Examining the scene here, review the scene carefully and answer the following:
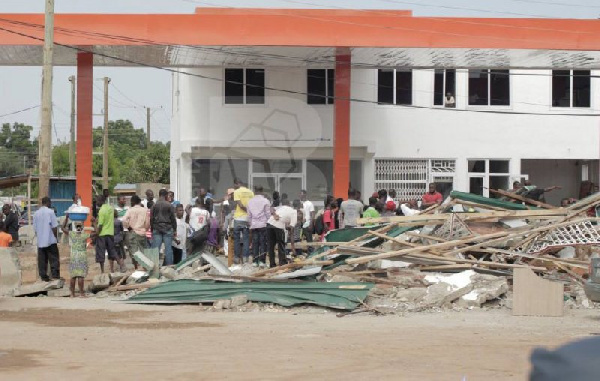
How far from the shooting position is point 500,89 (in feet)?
110

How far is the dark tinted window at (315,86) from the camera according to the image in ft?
108

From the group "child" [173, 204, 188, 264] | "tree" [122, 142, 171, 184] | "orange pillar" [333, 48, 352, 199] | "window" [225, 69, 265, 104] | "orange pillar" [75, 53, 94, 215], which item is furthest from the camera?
"tree" [122, 142, 171, 184]

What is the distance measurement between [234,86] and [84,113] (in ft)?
16.2

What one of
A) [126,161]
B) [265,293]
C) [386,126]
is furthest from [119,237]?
[126,161]

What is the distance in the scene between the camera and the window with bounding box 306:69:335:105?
1291 inches

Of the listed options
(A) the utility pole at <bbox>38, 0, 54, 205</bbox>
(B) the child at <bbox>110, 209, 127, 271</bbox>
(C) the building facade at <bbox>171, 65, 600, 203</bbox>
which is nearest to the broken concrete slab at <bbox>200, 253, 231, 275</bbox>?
(B) the child at <bbox>110, 209, 127, 271</bbox>

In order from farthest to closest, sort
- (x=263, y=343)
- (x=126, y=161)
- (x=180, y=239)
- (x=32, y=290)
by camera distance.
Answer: (x=126, y=161), (x=180, y=239), (x=32, y=290), (x=263, y=343)

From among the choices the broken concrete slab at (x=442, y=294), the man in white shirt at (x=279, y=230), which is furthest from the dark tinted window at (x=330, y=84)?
the broken concrete slab at (x=442, y=294)

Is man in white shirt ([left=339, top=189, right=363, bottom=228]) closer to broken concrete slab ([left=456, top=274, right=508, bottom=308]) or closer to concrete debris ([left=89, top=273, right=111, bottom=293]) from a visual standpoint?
concrete debris ([left=89, top=273, right=111, bottom=293])

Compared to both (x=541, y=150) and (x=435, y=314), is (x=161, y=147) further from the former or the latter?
(x=435, y=314)

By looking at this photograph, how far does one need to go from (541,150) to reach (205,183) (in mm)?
10538

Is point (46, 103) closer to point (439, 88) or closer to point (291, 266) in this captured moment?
point (291, 266)

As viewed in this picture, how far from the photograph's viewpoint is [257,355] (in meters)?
11.1

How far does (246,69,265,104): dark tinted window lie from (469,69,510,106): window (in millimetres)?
6539
